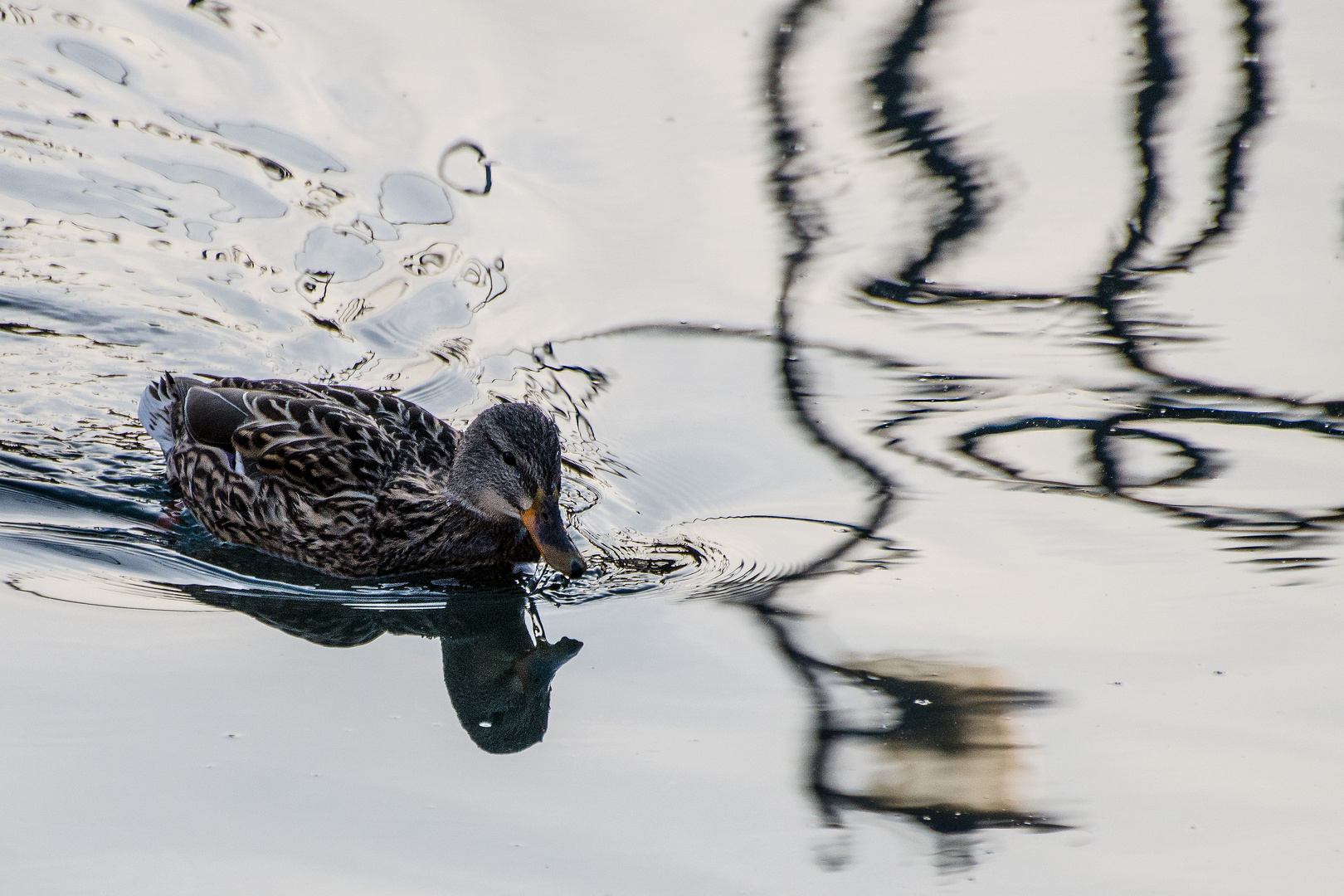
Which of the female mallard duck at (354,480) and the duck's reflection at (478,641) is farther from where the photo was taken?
the female mallard duck at (354,480)

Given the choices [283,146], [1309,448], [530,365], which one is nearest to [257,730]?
[530,365]

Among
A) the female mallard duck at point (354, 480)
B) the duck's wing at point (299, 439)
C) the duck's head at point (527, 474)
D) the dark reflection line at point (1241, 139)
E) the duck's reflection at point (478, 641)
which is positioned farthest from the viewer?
the dark reflection line at point (1241, 139)

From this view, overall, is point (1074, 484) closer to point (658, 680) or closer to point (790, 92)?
point (658, 680)

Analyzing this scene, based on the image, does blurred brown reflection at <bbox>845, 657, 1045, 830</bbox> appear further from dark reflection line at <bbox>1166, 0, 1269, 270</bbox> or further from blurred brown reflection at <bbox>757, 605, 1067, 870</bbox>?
dark reflection line at <bbox>1166, 0, 1269, 270</bbox>

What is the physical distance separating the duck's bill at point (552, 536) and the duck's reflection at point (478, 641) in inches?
9.9

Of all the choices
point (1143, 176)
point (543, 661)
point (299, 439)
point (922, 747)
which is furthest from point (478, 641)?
point (1143, 176)

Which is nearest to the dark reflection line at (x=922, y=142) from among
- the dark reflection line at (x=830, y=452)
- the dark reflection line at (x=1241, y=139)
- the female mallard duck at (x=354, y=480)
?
the dark reflection line at (x=830, y=452)

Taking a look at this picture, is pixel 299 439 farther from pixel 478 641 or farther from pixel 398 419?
pixel 478 641

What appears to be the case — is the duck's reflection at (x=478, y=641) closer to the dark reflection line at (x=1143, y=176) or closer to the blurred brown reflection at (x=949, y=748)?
the blurred brown reflection at (x=949, y=748)

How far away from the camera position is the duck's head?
18.1 ft

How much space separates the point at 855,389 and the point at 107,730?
3.64 meters

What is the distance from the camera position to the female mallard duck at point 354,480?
5.99m

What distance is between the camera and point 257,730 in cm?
458

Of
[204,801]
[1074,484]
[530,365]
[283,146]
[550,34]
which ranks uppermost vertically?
[550,34]
